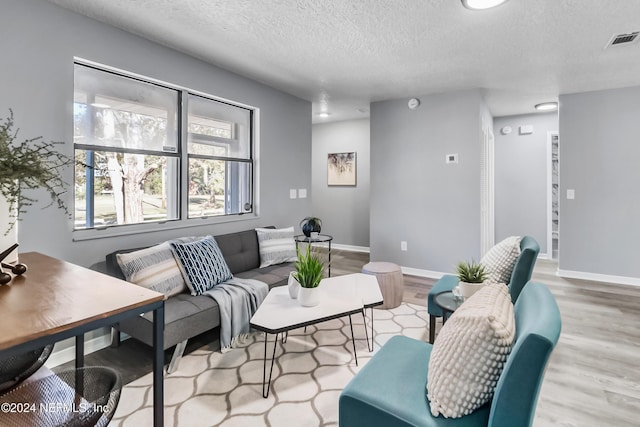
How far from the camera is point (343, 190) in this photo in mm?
6379

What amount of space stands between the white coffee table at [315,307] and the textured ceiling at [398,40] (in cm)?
199

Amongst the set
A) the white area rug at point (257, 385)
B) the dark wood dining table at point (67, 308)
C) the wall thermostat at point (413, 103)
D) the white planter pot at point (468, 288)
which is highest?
the wall thermostat at point (413, 103)

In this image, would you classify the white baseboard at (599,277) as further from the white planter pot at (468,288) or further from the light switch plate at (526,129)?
the white planter pot at (468,288)

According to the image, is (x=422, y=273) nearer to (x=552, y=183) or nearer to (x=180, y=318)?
(x=552, y=183)

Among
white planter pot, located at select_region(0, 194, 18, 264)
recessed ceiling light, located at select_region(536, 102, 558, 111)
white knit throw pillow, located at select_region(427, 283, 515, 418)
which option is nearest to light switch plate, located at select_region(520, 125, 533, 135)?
recessed ceiling light, located at select_region(536, 102, 558, 111)

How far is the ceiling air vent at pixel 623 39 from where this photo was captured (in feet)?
8.91

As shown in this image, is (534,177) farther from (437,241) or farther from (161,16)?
(161,16)

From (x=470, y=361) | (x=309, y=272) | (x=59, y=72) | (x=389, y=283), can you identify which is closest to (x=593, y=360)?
(x=389, y=283)

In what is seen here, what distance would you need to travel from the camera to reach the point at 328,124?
21.2 ft

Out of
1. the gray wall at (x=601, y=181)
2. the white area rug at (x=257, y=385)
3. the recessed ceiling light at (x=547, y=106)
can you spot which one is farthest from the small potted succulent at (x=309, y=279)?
the recessed ceiling light at (x=547, y=106)

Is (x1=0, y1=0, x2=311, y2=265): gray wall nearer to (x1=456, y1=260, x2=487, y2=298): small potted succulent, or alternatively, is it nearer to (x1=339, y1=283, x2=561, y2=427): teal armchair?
(x1=339, y1=283, x2=561, y2=427): teal armchair

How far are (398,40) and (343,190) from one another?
3.70m

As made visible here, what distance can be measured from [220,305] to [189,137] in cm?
169

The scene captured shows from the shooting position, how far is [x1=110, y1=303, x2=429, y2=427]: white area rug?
1.77 m
